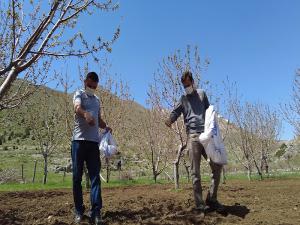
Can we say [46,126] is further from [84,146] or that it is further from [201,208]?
[201,208]

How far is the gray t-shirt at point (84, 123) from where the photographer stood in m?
5.20

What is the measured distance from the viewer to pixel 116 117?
1934 cm

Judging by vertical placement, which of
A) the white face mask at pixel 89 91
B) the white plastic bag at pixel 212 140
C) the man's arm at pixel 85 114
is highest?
the white face mask at pixel 89 91

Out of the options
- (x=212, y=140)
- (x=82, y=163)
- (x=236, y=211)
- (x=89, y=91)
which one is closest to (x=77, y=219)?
(x=82, y=163)

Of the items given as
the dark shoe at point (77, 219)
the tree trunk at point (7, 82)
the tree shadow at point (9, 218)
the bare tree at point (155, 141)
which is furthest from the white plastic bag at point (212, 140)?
the bare tree at point (155, 141)

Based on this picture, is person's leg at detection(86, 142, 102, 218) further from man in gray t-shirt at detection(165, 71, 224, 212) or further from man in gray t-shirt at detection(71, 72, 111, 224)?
man in gray t-shirt at detection(165, 71, 224, 212)

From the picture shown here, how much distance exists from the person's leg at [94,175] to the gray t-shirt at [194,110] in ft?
4.47

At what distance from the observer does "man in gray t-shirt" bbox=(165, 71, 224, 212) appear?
223 inches

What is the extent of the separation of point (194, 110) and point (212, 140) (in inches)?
23.2

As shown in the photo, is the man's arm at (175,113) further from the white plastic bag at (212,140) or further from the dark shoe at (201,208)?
the dark shoe at (201,208)

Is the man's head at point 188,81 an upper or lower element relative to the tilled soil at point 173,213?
upper

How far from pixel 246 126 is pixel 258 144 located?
3.88m

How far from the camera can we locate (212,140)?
552cm

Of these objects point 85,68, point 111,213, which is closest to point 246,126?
point 85,68
